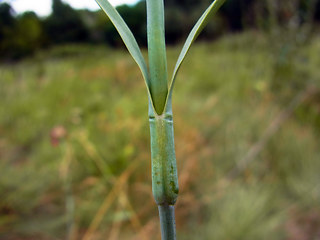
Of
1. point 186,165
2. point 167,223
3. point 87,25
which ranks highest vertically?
point 87,25

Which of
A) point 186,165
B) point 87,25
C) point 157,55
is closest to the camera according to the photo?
point 157,55

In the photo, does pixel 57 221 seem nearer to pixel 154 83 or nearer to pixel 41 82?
pixel 154 83

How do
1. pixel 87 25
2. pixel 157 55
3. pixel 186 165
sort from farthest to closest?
pixel 87 25, pixel 186 165, pixel 157 55

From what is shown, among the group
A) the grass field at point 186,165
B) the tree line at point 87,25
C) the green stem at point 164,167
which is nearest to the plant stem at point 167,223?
the green stem at point 164,167

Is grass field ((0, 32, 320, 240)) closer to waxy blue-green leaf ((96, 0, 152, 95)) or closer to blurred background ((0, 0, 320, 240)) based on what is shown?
blurred background ((0, 0, 320, 240))

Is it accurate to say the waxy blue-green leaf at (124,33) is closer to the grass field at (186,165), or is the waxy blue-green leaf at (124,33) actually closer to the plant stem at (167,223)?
the plant stem at (167,223)

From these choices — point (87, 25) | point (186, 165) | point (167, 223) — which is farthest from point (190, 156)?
point (87, 25)

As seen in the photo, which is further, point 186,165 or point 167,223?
point 186,165

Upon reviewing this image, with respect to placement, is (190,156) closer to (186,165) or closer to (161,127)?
(186,165)
